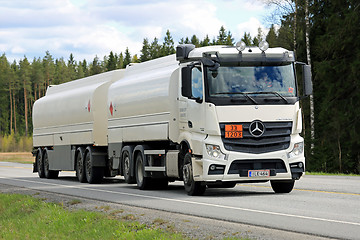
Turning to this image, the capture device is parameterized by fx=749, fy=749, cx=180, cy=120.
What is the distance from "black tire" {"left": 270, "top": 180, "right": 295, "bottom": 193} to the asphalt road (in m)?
0.18

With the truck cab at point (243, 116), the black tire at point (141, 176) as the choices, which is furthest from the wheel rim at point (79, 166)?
the truck cab at point (243, 116)

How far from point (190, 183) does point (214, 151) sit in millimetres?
1370

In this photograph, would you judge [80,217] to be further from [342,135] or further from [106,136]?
[342,135]

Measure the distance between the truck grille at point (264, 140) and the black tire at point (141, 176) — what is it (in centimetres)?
439

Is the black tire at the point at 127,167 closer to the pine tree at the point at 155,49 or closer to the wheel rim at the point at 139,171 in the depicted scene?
the wheel rim at the point at 139,171

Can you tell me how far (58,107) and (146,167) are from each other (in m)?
10.4

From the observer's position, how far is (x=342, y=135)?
37.9m

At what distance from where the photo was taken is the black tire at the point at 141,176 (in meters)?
20.6

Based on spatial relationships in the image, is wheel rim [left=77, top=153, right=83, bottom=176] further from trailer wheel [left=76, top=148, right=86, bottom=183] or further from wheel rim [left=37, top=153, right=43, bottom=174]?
wheel rim [left=37, top=153, right=43, bottom=174]

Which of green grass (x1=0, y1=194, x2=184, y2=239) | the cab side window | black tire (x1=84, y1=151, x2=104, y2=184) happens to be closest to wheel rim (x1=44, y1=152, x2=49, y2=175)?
Answer: black tire (x1=84, y1=151, x2=104, y2=184)

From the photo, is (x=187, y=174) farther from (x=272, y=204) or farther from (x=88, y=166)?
(x=88, y=166)

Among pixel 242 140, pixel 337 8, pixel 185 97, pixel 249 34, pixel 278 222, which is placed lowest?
pixel 278 222

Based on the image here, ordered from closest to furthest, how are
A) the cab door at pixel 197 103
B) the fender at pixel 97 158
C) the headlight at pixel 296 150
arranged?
the cab door at pixel 197 103 < the headlight at pixel 296 150 < the fender at pixel 97 158

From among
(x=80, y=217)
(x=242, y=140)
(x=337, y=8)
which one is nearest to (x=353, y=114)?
(x=337, y=8)
